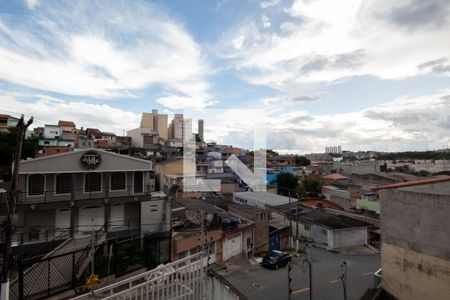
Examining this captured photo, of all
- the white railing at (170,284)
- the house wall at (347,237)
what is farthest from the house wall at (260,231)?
the white railing at (170,284)

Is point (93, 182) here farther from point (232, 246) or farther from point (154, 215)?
point (232, 246)


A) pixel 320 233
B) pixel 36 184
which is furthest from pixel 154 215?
pixel 320 233

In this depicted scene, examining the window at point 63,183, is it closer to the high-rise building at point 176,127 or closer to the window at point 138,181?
the window at point 138,181

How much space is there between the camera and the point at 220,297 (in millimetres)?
4824

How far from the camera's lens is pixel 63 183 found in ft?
47.0

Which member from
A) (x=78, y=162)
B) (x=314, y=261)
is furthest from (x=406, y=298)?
(x=78, y=162)

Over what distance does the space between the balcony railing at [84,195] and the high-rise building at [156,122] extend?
51.9 m

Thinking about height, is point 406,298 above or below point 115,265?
below

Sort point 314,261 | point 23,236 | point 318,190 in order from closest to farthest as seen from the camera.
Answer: point 23,236 < point 314,261 < point 318,190

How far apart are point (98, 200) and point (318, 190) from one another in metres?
29.8

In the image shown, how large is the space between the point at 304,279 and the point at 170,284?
1182cm

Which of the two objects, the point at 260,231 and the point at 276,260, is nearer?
the point at 276,260

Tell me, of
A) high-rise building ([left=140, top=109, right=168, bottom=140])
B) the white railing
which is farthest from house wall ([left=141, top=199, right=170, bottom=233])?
high-rise building ([left=140, top=109, right=168, bottom=140])

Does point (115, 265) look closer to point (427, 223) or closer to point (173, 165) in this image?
point (427, 223)
